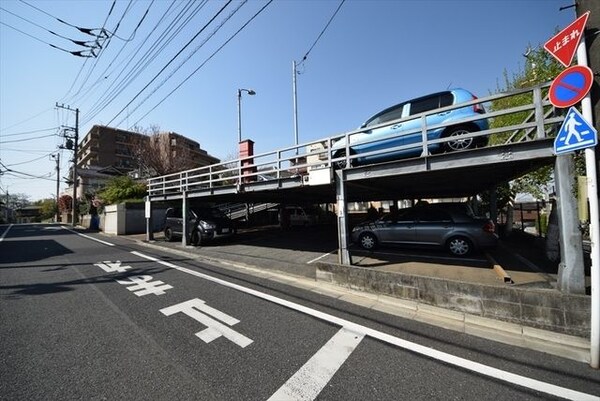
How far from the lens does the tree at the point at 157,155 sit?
89.4ft

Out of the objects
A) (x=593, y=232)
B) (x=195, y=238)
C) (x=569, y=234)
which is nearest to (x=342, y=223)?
(x=569, y=234)

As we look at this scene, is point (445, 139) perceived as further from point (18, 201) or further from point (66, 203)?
point (18, 201)

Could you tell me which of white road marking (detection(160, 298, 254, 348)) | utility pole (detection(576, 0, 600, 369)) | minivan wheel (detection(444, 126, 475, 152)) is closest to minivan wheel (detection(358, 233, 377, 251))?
minivan wheel (detection(444, 126, 475, 152))

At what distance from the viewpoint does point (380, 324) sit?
179 inches

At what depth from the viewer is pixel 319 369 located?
3.27 metres

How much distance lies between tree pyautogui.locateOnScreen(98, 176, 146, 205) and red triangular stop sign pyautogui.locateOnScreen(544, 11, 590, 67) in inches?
1009

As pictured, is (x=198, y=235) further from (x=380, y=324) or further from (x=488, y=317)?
(x=488, y=317)

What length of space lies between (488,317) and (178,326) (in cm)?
504

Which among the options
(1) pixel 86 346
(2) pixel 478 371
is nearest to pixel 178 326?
(1) pixel 86 346

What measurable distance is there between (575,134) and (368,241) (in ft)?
21.0

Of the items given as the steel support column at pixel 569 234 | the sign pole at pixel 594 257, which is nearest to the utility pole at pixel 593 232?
the sign pole at pixel 594 257

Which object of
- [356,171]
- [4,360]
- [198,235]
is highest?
[356,171]

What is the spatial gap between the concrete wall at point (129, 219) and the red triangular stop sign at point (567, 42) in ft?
71.3

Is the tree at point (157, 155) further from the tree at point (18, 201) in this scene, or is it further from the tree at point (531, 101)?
the tree at point (18, 201)
